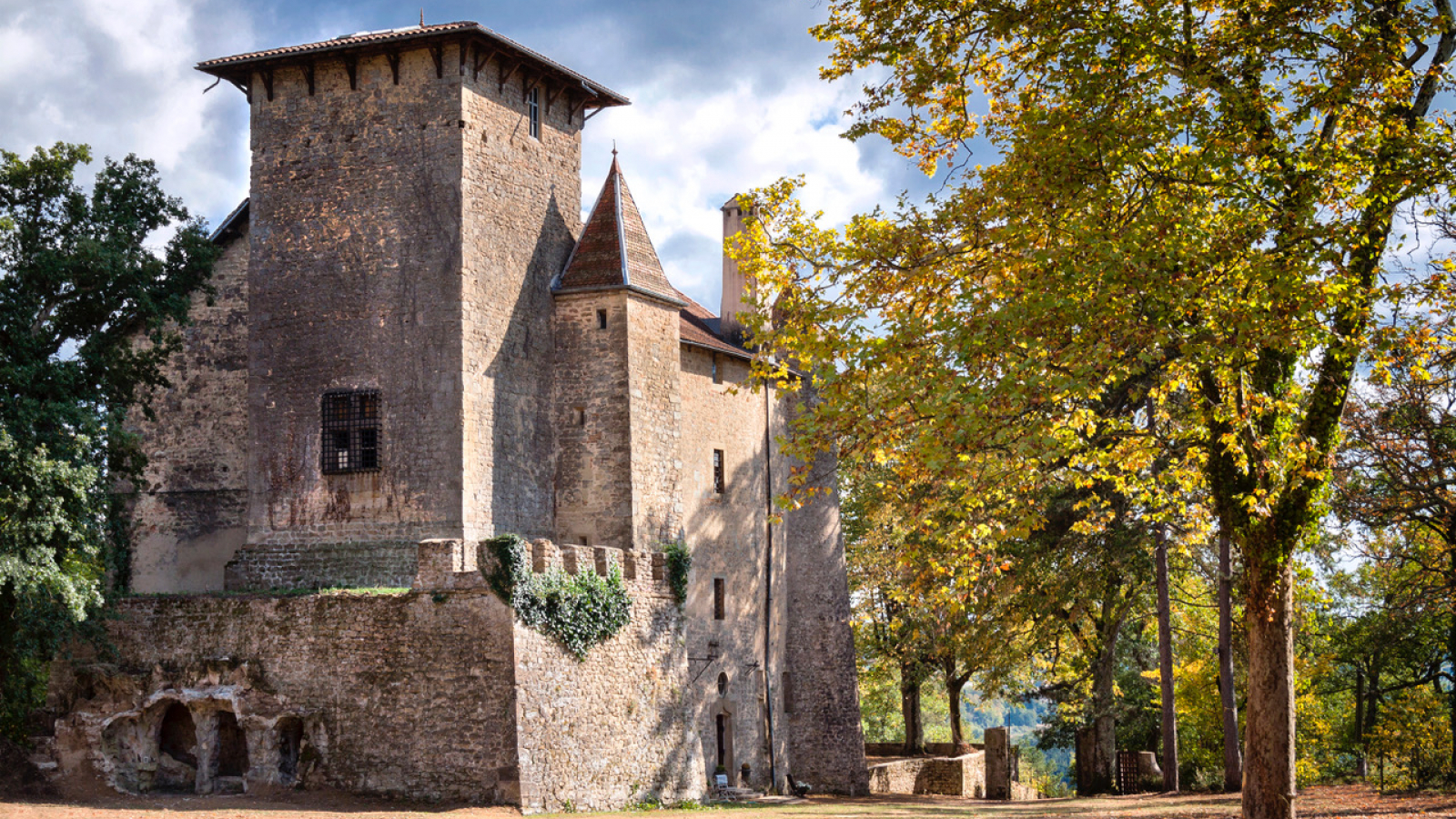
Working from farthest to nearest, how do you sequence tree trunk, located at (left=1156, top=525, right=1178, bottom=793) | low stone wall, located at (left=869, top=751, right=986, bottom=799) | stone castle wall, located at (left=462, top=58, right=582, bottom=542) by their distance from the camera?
low stone wall, located at (left=869, top=751, right=986, bottom=799), tree trunk, located at (left=1156, top=525, right=1178, bottom=793), stone castle wall, located at (left=462, top=58, right=582, bottom=542)

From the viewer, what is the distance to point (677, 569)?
26.2 meters

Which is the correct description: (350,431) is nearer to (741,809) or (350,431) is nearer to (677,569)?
(677,569)

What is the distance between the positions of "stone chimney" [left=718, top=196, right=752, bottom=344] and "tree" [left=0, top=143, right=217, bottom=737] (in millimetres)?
12708

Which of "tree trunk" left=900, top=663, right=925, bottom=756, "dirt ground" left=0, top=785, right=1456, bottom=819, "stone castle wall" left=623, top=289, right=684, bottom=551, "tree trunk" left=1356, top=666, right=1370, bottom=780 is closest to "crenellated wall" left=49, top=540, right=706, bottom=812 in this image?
"dirt ground" left=0, top=785, right=1456, bottom=819

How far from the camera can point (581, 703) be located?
74.9 ft

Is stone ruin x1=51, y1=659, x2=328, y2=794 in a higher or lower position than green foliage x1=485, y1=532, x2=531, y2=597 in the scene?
lower

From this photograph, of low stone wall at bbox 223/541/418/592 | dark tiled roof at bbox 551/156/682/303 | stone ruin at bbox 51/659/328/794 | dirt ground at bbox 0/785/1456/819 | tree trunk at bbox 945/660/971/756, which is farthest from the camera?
tree trunk at bbox 945/660/971/756

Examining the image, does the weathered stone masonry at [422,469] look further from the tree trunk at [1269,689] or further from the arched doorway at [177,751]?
the tree trunk at [1269,689]

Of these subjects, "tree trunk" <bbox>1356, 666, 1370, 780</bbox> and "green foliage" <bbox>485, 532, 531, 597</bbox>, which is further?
"tree trunk" <bbox>1356, 666, 1370, 780</bbox>

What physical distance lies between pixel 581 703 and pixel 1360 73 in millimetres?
15880

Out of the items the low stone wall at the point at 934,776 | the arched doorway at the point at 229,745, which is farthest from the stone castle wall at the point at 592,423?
the low stone wall at the point at 934,776

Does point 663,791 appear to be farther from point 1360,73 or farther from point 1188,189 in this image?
point 1360,73

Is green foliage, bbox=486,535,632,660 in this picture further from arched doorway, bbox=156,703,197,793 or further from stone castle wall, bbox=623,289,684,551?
arched doorway, bbox=156,703,197,793

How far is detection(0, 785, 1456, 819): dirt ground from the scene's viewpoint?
18.6 metres
